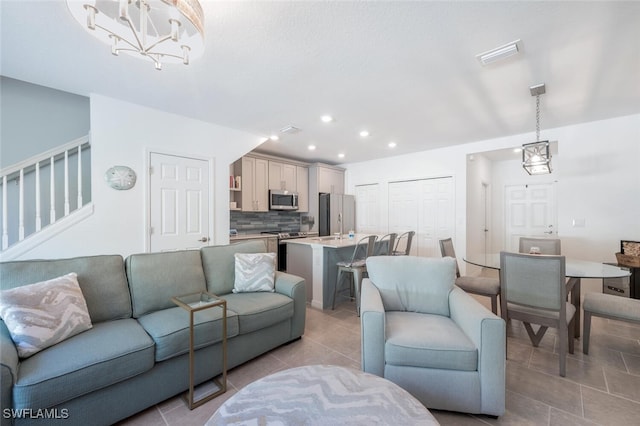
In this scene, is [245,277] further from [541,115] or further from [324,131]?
[541,115]

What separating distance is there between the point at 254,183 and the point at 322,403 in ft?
14.5

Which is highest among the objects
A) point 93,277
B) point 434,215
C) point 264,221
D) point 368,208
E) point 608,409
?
point 368,208

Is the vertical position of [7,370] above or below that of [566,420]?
above

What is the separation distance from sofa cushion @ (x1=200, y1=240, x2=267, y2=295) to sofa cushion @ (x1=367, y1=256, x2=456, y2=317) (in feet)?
4.59

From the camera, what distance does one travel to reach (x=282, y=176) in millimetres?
5656

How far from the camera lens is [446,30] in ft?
6.05

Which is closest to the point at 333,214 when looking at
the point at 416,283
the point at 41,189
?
the point at 416,283

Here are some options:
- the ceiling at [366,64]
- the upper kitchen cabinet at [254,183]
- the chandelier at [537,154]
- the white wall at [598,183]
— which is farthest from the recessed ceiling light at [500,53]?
the upper kitchen cabinet at [254,183]

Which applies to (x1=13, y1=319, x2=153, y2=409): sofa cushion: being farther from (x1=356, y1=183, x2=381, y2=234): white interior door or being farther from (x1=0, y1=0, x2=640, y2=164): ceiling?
(x1=356, y1=183, x2=381, y2=234): white interior door

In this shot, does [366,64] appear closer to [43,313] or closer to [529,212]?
[43,313]

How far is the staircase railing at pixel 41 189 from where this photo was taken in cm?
258

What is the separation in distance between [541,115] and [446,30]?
2530 millimetres

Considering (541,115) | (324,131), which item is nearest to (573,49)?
(541,115)

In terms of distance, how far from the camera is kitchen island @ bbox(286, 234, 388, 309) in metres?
3.50
